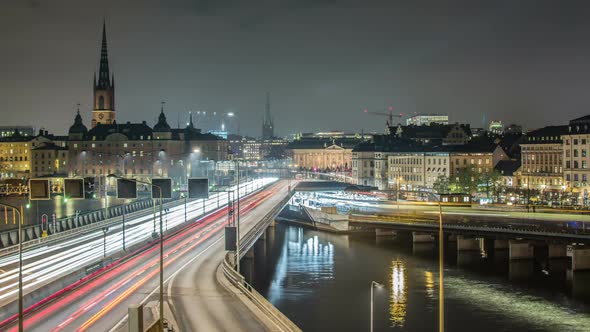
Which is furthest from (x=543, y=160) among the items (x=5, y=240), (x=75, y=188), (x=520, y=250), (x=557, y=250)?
(x=75, y=188)

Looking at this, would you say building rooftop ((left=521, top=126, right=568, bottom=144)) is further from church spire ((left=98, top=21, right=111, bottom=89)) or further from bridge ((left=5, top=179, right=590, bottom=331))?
church spire ((left=98, top=21, right=111, bottom=89))

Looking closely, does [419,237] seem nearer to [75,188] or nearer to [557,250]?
[557,250]

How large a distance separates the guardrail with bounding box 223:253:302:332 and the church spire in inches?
5503

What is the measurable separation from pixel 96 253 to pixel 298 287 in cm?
1561

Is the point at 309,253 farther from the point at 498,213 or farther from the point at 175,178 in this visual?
the point at 175,178

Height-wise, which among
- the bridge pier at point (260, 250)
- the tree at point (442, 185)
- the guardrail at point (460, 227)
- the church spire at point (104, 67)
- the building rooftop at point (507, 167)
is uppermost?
the church spire at point (104, 67)

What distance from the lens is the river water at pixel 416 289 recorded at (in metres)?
45.8

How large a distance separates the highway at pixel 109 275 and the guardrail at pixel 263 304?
3722mm

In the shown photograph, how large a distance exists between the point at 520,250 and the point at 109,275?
146ft

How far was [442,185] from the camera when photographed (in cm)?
12519

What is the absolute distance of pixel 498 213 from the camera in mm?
88125

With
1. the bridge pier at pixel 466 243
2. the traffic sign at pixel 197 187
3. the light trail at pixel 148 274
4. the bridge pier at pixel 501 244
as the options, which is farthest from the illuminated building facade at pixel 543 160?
the traffic sign at pixel 197 187

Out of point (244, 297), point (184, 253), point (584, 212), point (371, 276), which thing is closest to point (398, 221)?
point (584, 212)

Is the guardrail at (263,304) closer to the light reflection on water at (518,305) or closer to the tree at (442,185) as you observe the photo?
the light reflection on water at (518,305)
